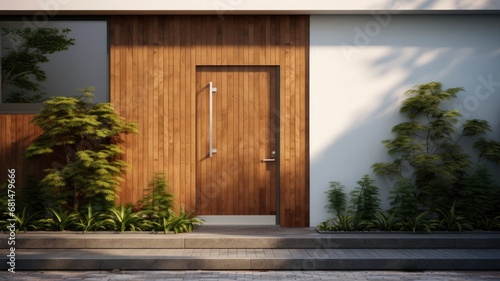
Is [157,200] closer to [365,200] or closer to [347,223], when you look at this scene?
[347,223]

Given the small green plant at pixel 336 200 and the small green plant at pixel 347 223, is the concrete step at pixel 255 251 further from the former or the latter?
the small green plant at pixel 336 200

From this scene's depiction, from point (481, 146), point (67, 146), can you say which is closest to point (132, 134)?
point (67, 146)

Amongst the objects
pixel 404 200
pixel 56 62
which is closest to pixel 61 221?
pixel 56 62

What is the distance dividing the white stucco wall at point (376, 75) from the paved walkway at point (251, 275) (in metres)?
2.53

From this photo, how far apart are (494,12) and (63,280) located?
771cm

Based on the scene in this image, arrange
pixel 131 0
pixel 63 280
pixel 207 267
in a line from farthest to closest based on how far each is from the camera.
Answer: pixel 131 0 → pixel 207 267 → pixel 63 280

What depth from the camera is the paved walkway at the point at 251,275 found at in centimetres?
704

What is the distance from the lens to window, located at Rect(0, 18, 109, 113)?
32.4 ft

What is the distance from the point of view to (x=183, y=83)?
9836 millimetres

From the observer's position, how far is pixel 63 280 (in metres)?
6.97

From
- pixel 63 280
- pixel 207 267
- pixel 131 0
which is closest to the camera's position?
Result: pixel 63 280

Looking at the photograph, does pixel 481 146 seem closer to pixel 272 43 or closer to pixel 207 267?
pixel 272 43

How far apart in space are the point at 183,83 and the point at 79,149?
199 centimetres

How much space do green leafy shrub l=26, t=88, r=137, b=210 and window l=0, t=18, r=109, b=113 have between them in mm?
467
